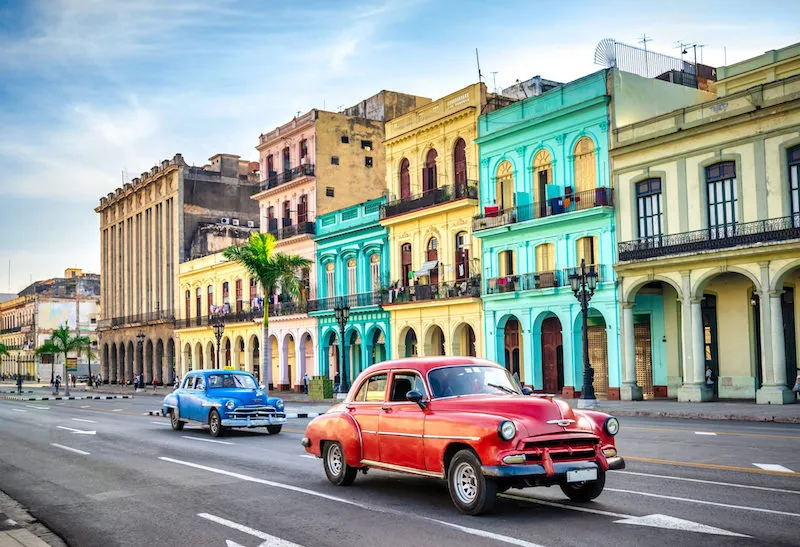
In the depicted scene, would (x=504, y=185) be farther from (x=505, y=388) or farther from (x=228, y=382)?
(x=505, y=388)

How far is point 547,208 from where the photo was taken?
3684 cm

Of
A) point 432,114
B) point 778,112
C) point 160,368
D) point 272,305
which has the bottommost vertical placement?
point 160,368

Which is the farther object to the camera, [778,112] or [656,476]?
[778,112]

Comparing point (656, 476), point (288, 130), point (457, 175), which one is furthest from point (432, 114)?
point (656, 476)

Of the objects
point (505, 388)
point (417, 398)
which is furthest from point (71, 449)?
point (505, 388)

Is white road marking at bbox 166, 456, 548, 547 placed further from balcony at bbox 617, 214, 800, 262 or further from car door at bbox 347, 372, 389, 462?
balcony at bbox 617, 214, 800, 262

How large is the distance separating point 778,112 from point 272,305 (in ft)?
119

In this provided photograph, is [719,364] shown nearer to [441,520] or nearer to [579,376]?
[579,376]

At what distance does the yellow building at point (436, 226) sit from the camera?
41.5 m

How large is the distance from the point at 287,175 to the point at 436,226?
53.4ft

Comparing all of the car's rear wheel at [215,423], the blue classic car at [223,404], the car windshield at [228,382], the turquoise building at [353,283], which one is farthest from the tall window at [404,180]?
the car's rear wheel at [215,423]

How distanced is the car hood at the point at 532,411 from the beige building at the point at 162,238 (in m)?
59.1

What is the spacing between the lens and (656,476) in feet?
38.0

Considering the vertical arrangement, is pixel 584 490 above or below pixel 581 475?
below
